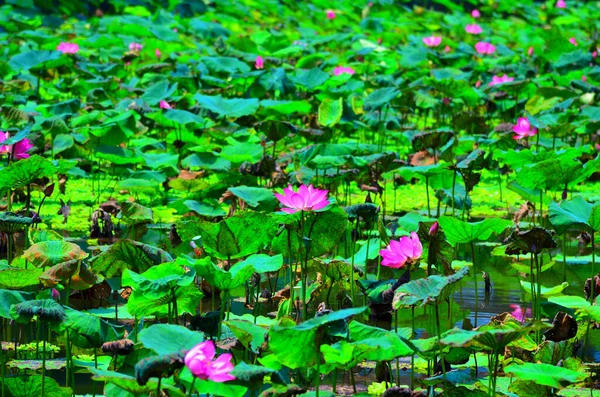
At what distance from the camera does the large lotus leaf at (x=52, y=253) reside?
108 inches

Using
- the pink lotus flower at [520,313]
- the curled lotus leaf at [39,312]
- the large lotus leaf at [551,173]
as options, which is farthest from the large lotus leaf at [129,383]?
the large lotus leaf at [551,173]

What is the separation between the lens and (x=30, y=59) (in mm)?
6711

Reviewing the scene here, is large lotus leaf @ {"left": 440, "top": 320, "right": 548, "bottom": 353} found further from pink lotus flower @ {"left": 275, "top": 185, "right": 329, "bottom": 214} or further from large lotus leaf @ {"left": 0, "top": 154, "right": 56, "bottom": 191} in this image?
large lotus leaf @ {"left": 0, "top": 154, "right": 56, "bottom": 191}

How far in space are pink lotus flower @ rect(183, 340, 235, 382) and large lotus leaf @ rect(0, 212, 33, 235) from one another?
1076 mm

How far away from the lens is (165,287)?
2.38m

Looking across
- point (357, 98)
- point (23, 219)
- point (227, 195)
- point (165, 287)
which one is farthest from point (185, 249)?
point (357, 98)

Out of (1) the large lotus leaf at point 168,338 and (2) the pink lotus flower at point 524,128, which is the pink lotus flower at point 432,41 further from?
(1) the large lotus leaf at point 168,338

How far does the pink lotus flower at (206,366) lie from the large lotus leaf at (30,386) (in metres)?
0.53

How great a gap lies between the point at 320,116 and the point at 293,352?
3.16m

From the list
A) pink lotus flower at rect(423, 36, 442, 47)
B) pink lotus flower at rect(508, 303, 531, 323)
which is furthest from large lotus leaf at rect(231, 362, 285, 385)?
pink lotus flower at rect(423, 36, 442, 47)

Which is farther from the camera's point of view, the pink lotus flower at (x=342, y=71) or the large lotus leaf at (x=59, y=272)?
the pink lotus flower at (x=342, y=71)

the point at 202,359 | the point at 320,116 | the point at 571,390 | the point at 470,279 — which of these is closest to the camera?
the point at 202,359

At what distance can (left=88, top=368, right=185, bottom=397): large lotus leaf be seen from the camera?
1887 millimetres

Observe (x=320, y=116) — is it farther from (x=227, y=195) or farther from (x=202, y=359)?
(x=202, y=359)
